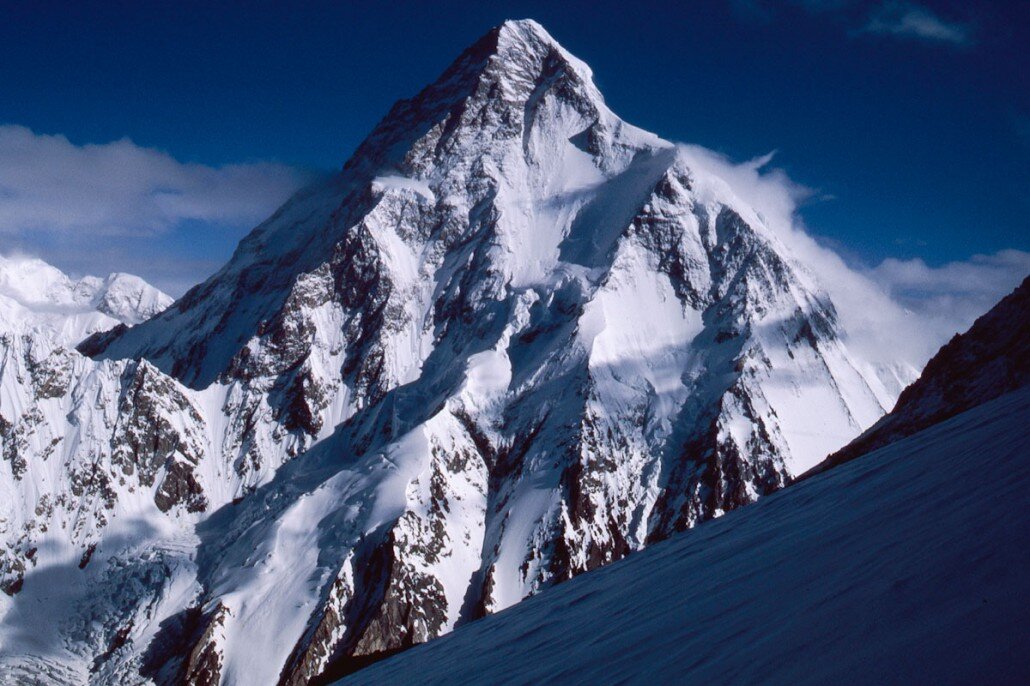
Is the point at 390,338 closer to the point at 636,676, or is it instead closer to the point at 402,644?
the point at 402,644

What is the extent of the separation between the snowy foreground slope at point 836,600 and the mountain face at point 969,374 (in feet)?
40.6

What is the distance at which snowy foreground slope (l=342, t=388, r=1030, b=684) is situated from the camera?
6.24 meters

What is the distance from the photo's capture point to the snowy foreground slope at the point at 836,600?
6238mm

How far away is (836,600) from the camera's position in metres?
8.30

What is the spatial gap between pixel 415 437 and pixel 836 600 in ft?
446

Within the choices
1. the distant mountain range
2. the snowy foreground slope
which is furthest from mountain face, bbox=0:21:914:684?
the snowy foreground slope

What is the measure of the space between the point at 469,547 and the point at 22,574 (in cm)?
9056

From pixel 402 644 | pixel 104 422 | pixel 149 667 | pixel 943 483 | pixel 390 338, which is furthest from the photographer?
pixel 390 338

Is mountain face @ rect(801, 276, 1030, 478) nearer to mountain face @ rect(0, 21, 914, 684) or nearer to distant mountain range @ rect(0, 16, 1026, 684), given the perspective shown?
distant mountain range @ rect(0, 16, 1026, 684)

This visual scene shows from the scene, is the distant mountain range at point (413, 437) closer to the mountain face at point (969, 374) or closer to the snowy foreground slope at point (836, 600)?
the mountain face at point (969, 374)

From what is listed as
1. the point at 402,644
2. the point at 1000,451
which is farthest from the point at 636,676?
the point at 402,644

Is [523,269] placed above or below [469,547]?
above

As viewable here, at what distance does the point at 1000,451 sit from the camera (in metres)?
13.1

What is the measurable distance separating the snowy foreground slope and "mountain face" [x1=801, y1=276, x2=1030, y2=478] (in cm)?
1237
